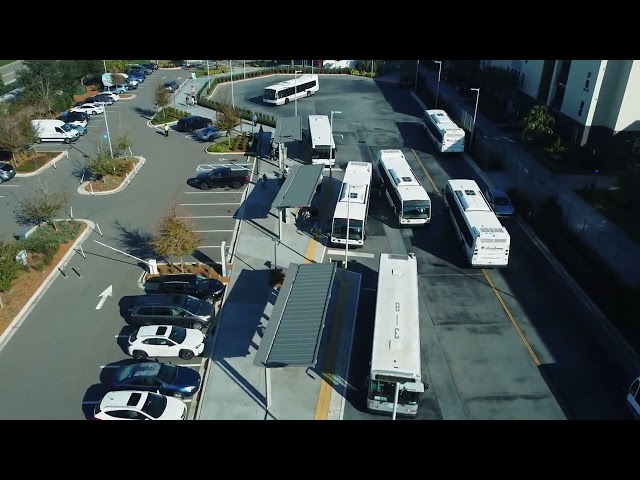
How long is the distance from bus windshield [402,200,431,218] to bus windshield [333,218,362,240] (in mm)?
3373

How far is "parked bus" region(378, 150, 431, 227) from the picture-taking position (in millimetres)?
28906

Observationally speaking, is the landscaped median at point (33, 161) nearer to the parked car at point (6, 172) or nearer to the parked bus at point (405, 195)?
the parked car at point (6, 172)

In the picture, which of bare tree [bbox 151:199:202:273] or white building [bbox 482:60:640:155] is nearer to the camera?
bare tree [bbox 151:199:202:273]

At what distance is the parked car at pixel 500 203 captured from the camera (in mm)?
30656

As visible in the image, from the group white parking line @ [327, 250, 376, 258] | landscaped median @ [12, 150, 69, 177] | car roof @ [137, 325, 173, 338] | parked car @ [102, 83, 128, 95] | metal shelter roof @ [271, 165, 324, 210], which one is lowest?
white parking line @ [327, 250, 376, 258]

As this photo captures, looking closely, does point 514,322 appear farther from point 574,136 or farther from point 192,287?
point 574,136

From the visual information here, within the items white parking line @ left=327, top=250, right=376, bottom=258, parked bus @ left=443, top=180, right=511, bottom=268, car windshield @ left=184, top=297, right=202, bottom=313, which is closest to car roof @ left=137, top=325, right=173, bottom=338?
Result: car windshield @ left=184, top=297, right=202, bottom=313

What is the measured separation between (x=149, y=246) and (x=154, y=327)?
7905 mm

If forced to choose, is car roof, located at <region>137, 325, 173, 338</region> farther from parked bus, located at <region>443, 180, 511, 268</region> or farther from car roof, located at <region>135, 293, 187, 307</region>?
parked bus, located at <region>443, 180, 511, 268</region>

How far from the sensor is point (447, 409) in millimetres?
18266

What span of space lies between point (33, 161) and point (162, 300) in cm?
2336

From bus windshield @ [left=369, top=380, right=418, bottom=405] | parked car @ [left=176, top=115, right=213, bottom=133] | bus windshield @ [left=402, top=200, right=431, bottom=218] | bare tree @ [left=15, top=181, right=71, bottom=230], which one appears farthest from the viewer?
parked car @ [left=176, top=115, right=213, bottom=133]

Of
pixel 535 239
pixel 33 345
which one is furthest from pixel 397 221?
pixel 33 345

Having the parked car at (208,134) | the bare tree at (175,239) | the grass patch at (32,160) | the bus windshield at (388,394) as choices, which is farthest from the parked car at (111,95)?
the bus windshield at (388,394)
